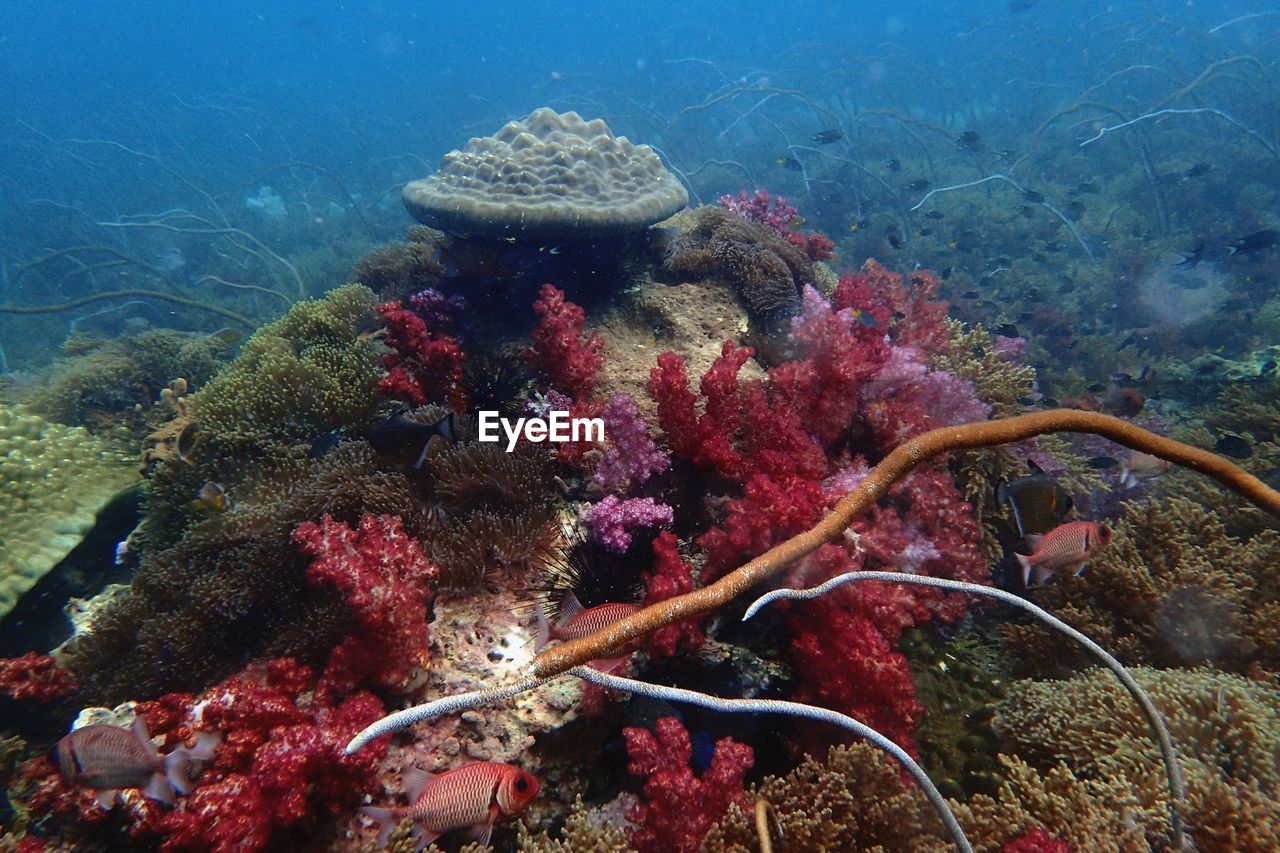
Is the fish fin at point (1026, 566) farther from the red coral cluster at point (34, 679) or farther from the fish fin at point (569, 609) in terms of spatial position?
the red coral cluster at point (34, 679)

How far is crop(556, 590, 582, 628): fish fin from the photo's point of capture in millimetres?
2869

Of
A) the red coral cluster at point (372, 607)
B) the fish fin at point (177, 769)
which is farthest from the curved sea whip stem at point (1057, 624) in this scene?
the fish fin at point (177, 769)

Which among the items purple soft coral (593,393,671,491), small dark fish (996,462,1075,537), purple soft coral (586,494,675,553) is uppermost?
purple soft coral (593,393,671,491)

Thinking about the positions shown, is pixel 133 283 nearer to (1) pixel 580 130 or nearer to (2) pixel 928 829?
(1) pixel 580 130

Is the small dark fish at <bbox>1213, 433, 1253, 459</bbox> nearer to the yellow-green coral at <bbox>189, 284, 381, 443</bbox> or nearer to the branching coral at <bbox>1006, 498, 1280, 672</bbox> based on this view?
the branching coral at <bbox>1006, 498, 1280, 672</bbox>

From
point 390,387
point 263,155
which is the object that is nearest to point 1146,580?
point 390,387

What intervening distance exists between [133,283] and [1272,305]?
32576 mm

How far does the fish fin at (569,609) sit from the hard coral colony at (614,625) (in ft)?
0.19

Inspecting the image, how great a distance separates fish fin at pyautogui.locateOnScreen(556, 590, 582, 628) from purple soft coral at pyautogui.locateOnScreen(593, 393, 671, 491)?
0.90m

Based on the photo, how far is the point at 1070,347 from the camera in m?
11.0

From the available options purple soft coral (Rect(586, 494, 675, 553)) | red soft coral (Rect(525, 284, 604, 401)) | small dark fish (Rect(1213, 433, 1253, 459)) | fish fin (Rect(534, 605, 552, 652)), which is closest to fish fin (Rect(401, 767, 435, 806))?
fish fin (Rect(534, 605, 552, 652))

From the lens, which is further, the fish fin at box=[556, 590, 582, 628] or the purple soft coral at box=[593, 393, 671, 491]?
the purple soft coral at box=[593, 393, 671, 491]

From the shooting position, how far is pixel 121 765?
8.54 ft

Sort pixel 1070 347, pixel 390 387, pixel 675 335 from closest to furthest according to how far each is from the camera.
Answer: pixel 390 387
pixel 675 335
pixel 1070 347
